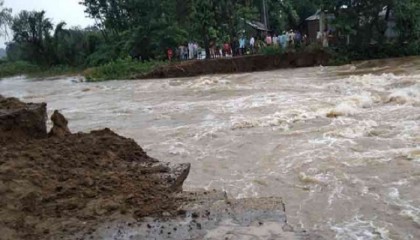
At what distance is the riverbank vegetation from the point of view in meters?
27.9

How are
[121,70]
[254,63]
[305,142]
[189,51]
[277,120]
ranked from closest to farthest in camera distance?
[305,142] → [277,120] → [254,63] → [121,70] → [189,51]

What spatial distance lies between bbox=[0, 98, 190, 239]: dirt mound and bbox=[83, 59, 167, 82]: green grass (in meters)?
25.3

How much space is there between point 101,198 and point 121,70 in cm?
2853

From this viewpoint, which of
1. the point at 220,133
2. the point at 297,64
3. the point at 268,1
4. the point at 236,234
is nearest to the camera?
the point at 236,234

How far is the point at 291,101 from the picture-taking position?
14609mm

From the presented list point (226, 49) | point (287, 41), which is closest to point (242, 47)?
point (226, 49)

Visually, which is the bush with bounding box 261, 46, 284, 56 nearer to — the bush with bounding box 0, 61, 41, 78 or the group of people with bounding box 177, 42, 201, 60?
the group of people with bounding box 177, 42, 201, 60

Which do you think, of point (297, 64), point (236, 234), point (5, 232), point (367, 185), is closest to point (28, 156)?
point (5, 232)

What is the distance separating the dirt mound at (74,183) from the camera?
13.0 ft

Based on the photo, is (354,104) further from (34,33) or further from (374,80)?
(34,33)

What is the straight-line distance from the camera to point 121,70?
106 feet

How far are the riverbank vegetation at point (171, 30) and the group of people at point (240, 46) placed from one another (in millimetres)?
416

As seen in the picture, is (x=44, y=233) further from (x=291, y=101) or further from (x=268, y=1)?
(x=268, y=1)

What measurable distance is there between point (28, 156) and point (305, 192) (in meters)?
3.39
